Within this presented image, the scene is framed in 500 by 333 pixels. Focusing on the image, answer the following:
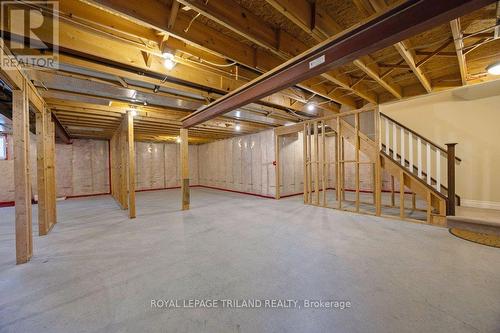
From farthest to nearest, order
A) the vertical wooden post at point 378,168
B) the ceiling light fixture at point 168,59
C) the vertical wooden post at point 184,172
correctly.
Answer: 1. the vertical wooden post at point 184,172
2. the vertical wooden post at point 378,168
3. the ceiling light fixture at point 168,59

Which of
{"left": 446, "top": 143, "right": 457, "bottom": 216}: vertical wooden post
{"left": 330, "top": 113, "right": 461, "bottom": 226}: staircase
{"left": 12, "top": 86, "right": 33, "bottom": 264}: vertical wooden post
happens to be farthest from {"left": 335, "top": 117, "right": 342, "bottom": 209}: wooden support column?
{"left": 12, "top": 86, "right": 33, "bottom": 264}: vertical wooden post

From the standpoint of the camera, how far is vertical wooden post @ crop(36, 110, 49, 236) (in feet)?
11.3

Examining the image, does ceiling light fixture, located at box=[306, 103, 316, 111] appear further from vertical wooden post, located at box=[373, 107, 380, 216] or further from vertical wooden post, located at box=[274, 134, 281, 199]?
vertical wooden post, located at box=[274, 134, 281, 199]

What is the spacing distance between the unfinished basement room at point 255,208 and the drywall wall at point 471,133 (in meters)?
0.03

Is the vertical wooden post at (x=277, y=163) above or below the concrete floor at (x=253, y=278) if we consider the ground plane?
above

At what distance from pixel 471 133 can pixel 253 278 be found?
567 centimetres

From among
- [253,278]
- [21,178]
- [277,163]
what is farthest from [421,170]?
[21,178]

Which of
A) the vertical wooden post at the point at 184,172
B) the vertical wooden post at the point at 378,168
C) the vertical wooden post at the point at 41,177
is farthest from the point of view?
the vertical wooden post at the point at 184,172

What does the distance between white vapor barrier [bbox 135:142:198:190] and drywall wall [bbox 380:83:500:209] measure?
9.67 metres

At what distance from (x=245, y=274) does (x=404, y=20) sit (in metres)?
2.64

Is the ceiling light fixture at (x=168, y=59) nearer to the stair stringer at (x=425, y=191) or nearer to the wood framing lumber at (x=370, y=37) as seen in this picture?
the wood framing lumber at (x=370, y=37)

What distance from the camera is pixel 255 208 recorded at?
5395mm

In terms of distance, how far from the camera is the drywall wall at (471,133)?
424 centimetres

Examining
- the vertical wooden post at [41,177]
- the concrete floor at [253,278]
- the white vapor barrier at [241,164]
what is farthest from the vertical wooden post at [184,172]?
the white vapor barrier at [241,164]
